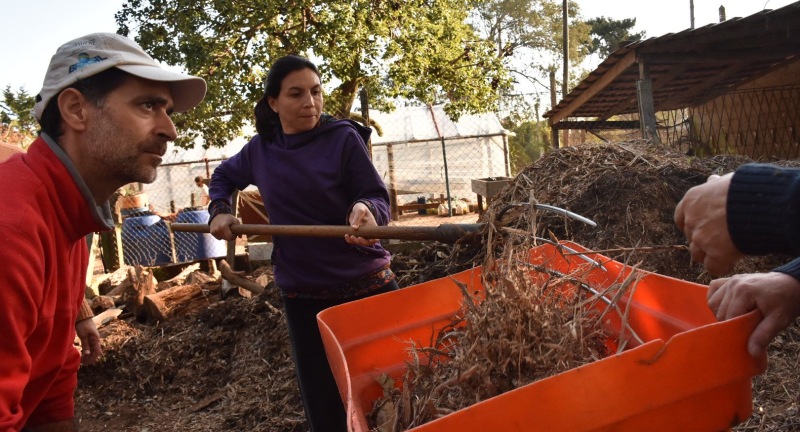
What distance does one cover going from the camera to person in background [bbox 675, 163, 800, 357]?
119 centimetres

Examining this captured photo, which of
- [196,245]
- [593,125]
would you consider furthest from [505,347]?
[593,125]

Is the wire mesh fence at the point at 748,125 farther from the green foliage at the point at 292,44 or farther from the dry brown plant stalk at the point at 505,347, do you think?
the dry brown plant stalk at the point at 505,347

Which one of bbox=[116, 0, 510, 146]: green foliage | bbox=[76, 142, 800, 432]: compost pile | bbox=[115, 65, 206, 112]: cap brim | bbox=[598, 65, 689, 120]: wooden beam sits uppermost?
bbox=[116, 0, 510, 146]: green foliage

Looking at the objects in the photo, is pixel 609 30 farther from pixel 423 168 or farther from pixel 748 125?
pixel 748 125

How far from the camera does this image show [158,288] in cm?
727

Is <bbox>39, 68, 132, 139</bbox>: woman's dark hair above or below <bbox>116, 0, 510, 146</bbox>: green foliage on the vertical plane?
below

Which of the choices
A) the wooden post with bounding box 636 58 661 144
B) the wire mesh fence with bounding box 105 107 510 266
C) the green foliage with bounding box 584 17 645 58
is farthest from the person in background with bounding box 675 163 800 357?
the green foliage with bounding box 584 17 645 58

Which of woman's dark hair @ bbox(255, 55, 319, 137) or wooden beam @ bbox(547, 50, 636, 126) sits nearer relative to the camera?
woman's dark hair @ bbox(255, 55, 319, 137)

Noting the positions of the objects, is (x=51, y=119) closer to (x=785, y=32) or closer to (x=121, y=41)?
(x=121, y=41)

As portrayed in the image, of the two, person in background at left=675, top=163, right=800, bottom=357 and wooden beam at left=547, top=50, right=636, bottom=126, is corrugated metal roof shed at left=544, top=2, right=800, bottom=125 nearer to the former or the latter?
wooden beam at left=547, top=50, right=636, bottom=126

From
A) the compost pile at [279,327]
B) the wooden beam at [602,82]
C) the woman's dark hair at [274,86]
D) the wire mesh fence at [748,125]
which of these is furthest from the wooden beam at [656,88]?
the woman's dark hair at [274,86]

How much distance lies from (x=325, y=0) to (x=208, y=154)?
44.1 ft

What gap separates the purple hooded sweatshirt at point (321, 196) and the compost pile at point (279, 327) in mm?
1161

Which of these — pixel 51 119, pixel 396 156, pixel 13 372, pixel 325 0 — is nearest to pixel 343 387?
pixel 13 372
